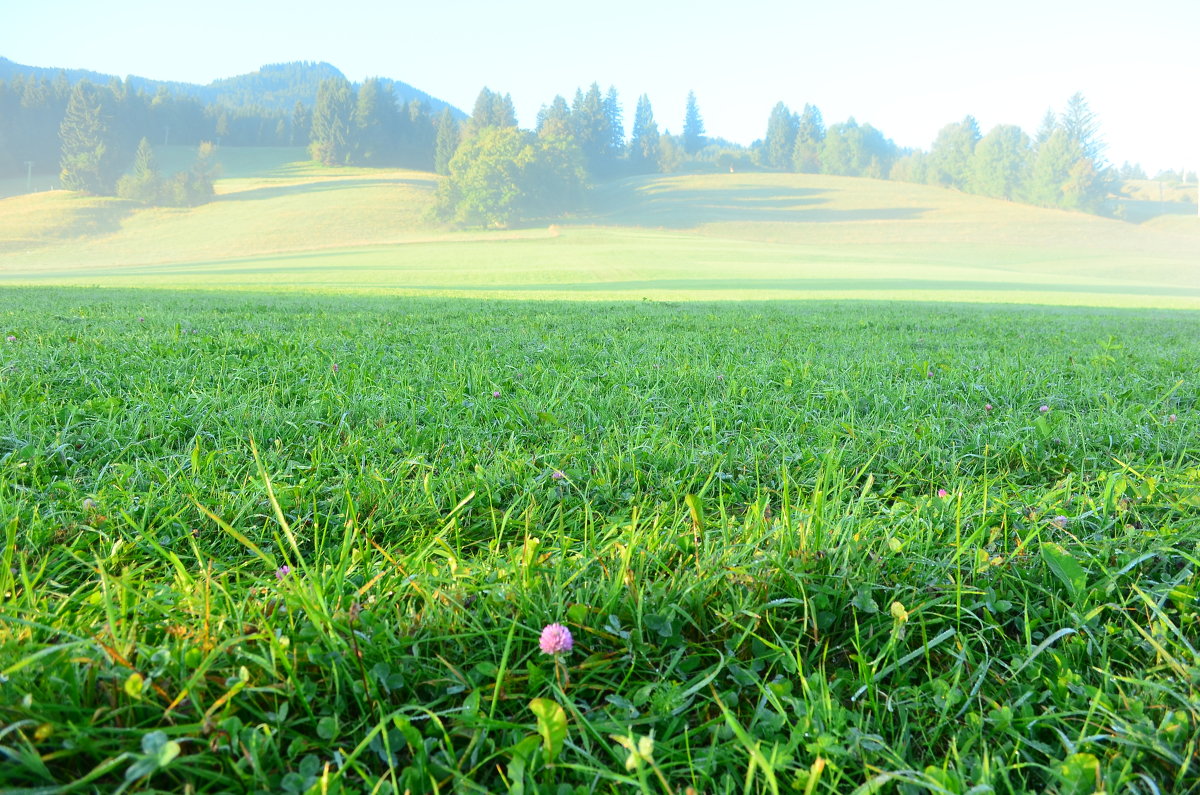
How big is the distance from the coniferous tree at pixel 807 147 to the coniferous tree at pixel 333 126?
71.0 meters

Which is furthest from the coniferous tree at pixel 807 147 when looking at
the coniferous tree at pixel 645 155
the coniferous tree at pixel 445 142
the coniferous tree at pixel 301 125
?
the coniferous tree at pixel 301 125

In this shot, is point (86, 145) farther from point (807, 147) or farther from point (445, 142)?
point (807, 147)

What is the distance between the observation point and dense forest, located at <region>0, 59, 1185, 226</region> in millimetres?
64500

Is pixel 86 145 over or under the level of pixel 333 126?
under

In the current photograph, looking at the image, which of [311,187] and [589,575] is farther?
[311,187]

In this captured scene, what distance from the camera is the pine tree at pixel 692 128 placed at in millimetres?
131875

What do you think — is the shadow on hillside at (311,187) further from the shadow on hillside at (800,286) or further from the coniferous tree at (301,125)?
the shadow on hillside at (800,286)

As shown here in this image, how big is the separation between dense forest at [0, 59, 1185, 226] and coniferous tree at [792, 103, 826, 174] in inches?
12.6

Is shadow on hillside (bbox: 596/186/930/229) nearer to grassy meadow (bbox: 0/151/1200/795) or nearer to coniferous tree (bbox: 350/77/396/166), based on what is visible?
coniferous tree (bbox: 350/77/396/166)

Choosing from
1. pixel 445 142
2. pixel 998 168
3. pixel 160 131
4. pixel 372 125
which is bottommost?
pixel 160 131

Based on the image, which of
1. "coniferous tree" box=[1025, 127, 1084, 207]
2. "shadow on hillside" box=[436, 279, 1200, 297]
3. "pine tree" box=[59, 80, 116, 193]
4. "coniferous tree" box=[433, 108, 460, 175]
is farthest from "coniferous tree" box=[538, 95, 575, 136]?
"shadow on hillside" box=[436, 279, 1200, 297]

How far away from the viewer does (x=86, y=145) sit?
74312 millimetres

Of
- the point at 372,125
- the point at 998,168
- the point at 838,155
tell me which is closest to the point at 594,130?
the point at 372,125

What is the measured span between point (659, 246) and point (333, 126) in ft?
228
